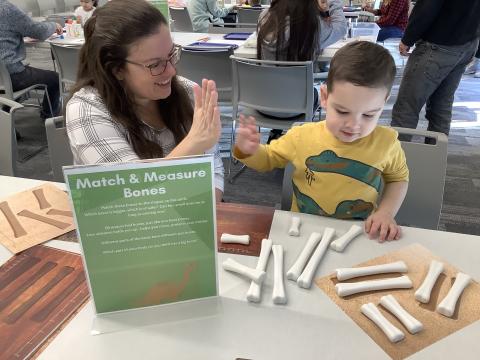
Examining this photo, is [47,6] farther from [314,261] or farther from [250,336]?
[250,336]

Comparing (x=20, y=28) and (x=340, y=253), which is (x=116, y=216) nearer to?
(x=340, y=253)

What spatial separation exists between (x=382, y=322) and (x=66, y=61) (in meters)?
2.87

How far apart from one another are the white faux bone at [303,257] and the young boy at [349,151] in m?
0.14

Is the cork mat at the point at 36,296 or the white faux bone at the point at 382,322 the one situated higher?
the white faux bone at the point at 382,322

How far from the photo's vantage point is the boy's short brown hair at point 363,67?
3.25 ft

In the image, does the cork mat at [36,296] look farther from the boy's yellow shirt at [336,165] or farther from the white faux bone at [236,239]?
the boy's yellow shirt at [336,165]

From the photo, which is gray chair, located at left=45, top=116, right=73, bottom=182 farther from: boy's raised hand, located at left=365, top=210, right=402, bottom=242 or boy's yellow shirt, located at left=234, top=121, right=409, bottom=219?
boy's raised hand, located at left=365, top=210, right=402, bottom=242

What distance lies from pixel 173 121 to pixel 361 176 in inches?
23.5

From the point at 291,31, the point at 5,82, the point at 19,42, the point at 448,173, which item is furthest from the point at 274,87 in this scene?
the point at 19,42

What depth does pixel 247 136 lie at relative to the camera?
1.06m

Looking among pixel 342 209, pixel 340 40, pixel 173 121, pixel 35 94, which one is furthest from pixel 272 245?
pixel 35 94

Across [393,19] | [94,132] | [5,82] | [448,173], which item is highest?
[94,132]

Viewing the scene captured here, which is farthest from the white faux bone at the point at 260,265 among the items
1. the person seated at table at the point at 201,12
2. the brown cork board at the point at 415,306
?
the person seated at table at the point at 201,12

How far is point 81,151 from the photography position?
116cm
